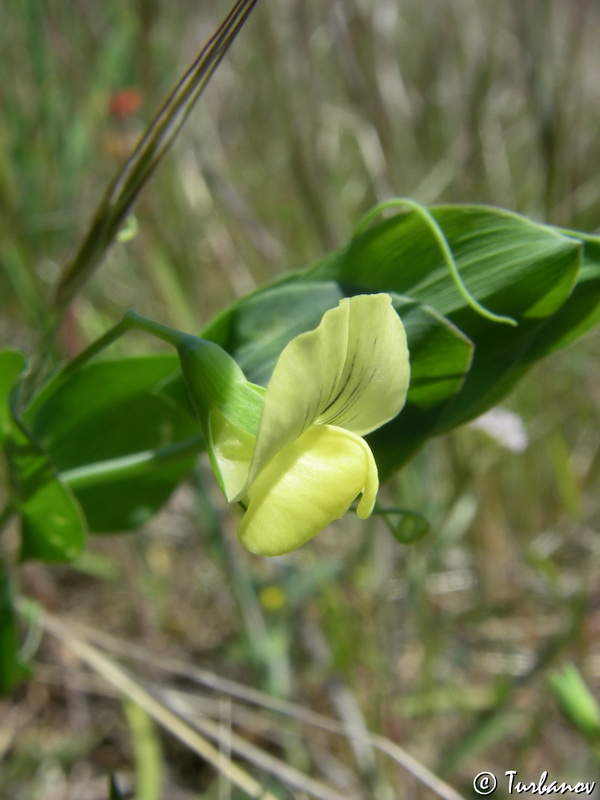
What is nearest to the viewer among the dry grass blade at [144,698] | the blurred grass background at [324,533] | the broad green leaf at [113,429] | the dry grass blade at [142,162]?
the dry grass blade at [142,162]

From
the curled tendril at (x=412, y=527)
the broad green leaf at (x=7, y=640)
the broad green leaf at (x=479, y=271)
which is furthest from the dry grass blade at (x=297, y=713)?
the broad green leaf at (x=479, y=271)

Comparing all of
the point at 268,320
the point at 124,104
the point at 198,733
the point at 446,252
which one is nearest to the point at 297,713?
the point at 198,733

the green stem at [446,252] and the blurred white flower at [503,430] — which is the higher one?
the green stem at [446,252]

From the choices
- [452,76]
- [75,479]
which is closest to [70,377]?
[75,479]

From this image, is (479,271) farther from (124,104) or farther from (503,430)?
(124,104)

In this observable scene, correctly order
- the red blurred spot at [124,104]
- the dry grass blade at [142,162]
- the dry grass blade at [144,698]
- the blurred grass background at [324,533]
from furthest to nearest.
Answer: the red blurred spot at [124,104] → the blurred grass background at [324,533] → the dry grass blade at [144,698] → the dry grass blade at [142,162]

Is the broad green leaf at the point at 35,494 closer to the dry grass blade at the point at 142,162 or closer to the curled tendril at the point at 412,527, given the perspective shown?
the dry grass blade at the point at 142,162

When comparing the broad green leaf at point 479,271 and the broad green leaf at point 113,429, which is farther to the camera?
the broad green leaf at point 113,429
